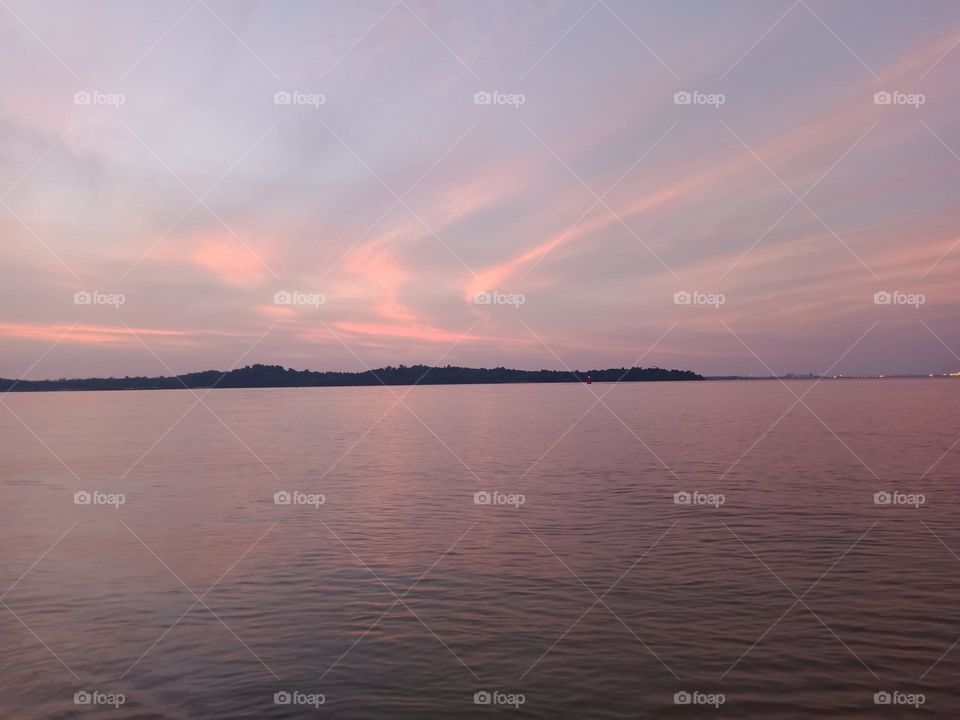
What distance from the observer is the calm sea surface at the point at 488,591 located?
510 inches

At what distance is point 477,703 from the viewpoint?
12.5 meters

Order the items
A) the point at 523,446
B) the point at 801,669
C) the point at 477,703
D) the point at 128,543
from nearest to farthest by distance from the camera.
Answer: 1. the point at 477,703
2. the point at 801,669
3. the point at 128,543
4. the point at 523,446

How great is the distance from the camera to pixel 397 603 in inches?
699

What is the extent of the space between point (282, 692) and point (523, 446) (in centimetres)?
4104

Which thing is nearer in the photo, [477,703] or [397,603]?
[477,703]

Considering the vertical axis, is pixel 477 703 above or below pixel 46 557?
below

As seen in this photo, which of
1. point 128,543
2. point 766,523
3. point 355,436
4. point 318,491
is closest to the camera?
point 128,543

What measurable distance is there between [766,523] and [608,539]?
607cm

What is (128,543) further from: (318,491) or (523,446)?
(523,446)

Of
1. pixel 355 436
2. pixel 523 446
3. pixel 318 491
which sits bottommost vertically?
pixel 318 491

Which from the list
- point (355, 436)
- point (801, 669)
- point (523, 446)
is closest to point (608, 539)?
point (801, 669)

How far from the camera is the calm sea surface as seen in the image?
42.5 feet

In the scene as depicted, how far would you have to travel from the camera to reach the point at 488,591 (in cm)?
1866

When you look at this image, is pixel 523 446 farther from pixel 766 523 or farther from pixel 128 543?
pixel 128 543
